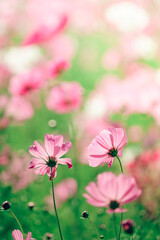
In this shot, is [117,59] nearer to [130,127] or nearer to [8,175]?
[130,127]

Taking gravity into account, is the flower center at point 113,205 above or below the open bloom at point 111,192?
below

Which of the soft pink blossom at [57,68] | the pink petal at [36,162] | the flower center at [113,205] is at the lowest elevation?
the flower center at [113,205]

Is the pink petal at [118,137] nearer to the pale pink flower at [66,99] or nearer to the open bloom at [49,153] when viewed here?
the open bloom at [49,153]

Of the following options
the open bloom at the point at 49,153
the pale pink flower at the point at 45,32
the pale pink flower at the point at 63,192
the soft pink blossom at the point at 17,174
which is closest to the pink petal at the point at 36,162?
the open bloom at the point at 49,153

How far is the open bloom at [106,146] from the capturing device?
282 mm

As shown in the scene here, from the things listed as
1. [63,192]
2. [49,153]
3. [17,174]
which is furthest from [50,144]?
[63,192]

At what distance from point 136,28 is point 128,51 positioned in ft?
0.45

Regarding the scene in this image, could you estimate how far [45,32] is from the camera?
744 mm

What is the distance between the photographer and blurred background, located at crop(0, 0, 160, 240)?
56 centimetres

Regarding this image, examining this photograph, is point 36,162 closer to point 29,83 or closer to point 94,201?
point 94,201

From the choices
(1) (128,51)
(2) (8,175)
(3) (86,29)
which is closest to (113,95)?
(2) (8,175)

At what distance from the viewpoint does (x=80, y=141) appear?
0.95 m

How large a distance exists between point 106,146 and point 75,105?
44 cm

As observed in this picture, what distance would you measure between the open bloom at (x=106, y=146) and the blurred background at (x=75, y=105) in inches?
3.9
